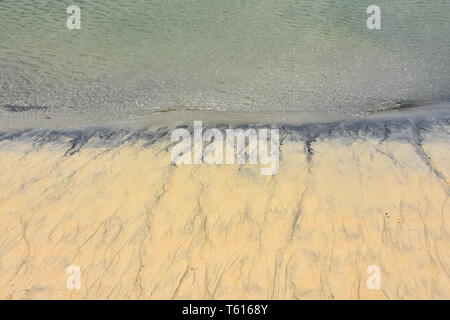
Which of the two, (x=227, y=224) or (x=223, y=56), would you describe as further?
(x=223, y=56)

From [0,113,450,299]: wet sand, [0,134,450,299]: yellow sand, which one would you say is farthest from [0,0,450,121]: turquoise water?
[0,134,450,299]: yellow sand

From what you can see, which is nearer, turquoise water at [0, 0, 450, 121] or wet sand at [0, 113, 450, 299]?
wet sand at [0, 113, 450, 299]

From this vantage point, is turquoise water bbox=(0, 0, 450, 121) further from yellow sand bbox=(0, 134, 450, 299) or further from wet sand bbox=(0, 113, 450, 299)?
yellow sand bbox=(0, 134, 450, 299)

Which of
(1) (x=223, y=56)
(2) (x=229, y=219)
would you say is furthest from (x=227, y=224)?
(1) (x=223, y=56)

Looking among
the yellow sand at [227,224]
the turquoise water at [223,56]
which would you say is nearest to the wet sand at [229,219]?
the yellow sand at [227,224]

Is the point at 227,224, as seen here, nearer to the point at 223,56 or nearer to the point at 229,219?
the point at 229,219
